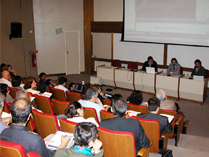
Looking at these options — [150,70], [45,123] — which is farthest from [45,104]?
[150,70]

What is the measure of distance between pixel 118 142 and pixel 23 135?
37.1 inches

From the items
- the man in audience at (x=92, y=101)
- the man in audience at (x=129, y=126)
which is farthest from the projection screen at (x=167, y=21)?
the man in audience at (x=129, y=126)

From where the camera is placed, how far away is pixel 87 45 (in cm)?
1071

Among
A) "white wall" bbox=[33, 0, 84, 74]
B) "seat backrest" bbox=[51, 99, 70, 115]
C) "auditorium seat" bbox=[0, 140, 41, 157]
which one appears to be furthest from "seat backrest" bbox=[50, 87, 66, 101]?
"white wall" bbox=[33, 0, 84, 74]

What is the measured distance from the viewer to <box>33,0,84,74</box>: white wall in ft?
31.4

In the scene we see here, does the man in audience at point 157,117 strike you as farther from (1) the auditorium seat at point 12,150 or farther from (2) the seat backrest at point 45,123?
(1) the auditorium seat at point 12,150

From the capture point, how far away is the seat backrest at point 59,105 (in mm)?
3873

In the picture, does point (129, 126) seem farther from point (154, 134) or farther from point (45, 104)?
point (45, 104)

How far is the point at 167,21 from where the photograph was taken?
825 centimetres

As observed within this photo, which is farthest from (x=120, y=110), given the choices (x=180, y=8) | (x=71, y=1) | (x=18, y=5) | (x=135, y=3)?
(x=71, y=1)

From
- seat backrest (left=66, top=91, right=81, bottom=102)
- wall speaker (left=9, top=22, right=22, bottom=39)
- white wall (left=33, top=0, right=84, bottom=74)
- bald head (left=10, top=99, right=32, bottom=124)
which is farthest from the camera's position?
white wall (left=33, top=0, right=84, bottom=74)

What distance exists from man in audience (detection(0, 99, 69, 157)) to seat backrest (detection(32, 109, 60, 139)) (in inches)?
20.2

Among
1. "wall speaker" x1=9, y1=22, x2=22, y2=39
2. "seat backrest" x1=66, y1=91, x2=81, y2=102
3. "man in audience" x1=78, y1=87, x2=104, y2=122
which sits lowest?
"seat backrest" x1=66, y1=91, x2=81, y2=102

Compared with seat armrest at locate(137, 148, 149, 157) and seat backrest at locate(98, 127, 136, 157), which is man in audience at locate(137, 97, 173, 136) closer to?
seat armrest at locate(137, 148, 149, 157)
